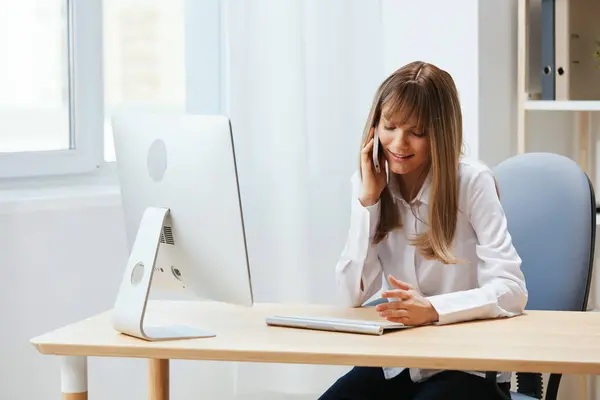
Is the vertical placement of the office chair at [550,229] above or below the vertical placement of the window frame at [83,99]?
below

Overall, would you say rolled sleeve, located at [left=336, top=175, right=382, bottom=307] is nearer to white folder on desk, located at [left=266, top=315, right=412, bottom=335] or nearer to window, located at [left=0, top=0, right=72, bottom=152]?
white folder on desk, located at [left=266, top=315, right=412, bottom=335]

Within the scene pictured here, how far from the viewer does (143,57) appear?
9.74 feet

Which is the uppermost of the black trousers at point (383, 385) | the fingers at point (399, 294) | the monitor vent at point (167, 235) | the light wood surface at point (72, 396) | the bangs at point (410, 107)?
the bangs at point (410, 107)

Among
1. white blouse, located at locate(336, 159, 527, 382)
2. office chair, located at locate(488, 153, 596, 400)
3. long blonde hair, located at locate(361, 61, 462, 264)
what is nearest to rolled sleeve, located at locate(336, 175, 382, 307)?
white blouse, located at locate(336, 159, 527, 382)

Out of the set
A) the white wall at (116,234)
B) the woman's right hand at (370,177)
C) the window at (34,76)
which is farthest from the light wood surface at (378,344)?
the window at (34,76)

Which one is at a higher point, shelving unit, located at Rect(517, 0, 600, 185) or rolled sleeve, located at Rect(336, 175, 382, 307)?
shelving unit, located at Rect(517, 0, 600, 185)

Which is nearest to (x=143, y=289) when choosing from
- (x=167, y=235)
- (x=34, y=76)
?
(x=167, y=235)

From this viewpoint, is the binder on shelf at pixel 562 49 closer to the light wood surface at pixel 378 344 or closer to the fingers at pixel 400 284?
the light wood surface at pixel 378 344

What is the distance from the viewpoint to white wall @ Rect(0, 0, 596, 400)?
2535 mm

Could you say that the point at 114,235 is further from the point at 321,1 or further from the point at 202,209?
the point at 202,209

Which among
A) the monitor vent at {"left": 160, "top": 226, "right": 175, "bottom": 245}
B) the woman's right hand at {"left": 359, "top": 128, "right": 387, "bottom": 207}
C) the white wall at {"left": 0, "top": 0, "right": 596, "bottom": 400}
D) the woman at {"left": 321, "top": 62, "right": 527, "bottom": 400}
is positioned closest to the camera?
the monitor vent at {"left": 160, "top": 226, "right": 175, "bottom": 245}

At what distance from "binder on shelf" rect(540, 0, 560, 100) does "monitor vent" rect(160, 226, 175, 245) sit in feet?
4.63

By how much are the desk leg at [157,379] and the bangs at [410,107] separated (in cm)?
66

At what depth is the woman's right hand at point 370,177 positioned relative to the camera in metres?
1.90
